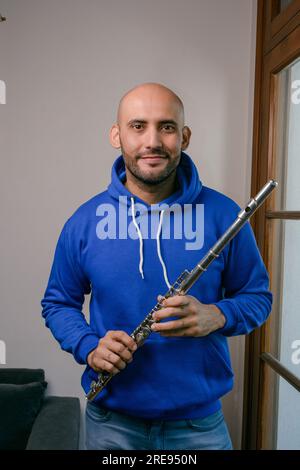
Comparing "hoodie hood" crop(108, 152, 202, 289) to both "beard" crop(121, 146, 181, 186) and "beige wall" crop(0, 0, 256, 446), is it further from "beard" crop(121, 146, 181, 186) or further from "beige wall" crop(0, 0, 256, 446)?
"beige wall" crop(0, 0, 256, 446)

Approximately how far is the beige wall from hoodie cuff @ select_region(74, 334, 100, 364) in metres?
0.95

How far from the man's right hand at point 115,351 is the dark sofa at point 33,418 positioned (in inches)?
26.6

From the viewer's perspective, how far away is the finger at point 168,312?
0.95m

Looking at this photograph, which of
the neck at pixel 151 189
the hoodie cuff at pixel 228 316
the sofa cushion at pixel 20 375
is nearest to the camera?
the hoodie cuff at pixel 228 316

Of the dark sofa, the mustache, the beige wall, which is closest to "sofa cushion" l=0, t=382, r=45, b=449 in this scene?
the dark sofa

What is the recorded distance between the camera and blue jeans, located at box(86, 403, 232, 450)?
1081 mm

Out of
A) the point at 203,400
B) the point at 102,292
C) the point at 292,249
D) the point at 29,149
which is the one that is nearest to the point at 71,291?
the point at 102,292

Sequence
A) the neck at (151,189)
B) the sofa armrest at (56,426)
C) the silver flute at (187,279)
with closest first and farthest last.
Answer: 1. the silver flute at (187,279)
2. the neck at (151,189)
3. the sofa armrest at (56,426)

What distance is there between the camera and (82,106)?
6.34 ft

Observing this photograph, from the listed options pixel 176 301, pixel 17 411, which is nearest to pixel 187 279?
pixel 176 301

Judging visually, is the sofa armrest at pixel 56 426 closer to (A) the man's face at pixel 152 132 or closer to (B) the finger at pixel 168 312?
(B) the finger at pixel 168 312

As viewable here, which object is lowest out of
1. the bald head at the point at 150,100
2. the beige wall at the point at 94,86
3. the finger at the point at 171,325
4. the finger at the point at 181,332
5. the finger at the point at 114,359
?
the finger at the point at 114,359

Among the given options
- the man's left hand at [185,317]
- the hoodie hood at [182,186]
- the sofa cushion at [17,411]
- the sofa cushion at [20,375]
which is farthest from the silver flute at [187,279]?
the sofa cushion at [20,375]
